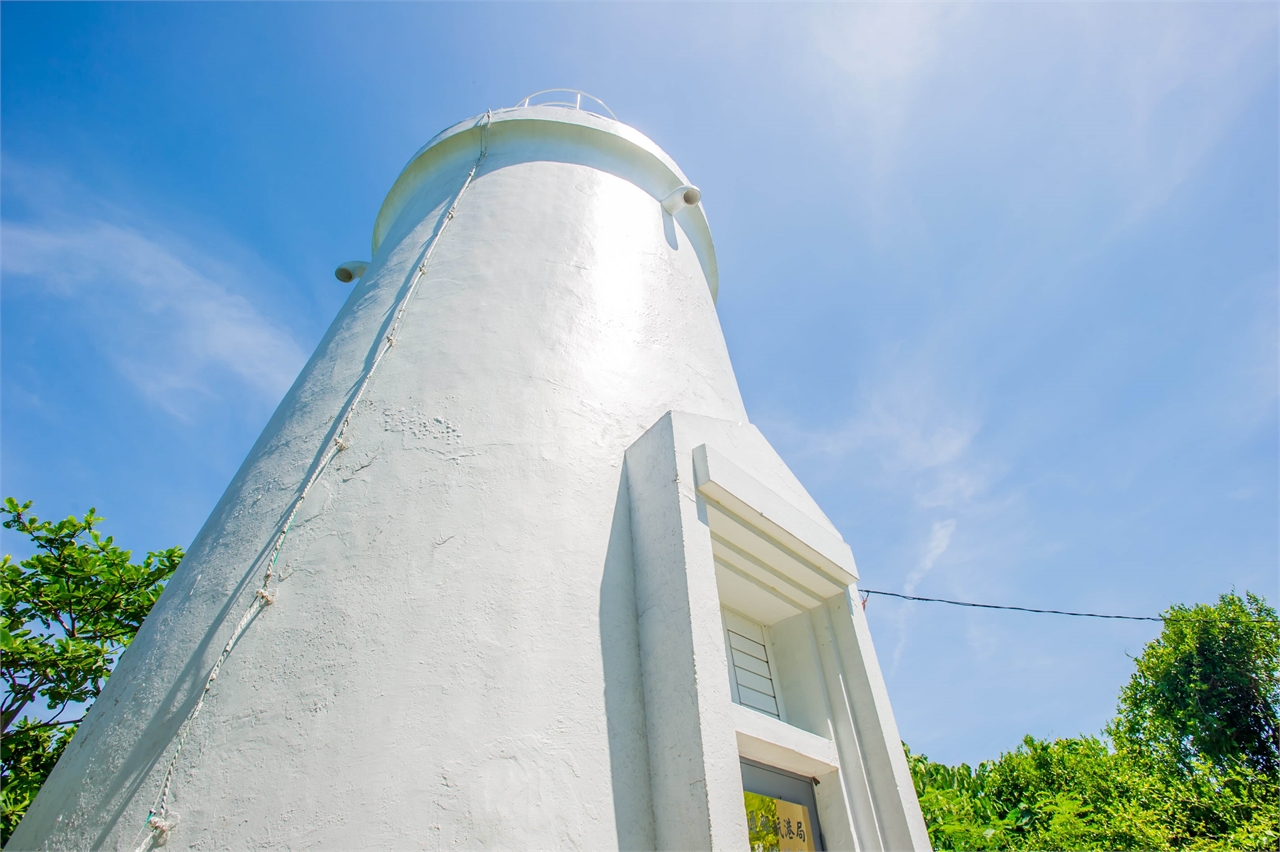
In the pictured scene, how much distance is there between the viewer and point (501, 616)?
3219 millimetres

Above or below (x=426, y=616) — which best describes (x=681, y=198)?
above

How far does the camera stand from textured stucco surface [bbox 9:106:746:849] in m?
2.69

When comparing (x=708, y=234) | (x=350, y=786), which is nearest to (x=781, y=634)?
(x=350, y=786)

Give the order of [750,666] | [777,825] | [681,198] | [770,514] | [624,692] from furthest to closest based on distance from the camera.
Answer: [681,198] < [750,666] < [770,514] < [777,825] < [624,692]

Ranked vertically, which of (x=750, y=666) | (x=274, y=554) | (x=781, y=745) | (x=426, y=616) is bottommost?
(x=781, y=745)

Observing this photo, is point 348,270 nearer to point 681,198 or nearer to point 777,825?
point 681,198

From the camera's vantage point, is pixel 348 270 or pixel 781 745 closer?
pixel 781 745

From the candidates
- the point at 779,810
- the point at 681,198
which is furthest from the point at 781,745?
the point at 681,198

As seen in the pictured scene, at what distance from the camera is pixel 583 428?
423 centimetres

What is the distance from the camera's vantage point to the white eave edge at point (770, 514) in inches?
160

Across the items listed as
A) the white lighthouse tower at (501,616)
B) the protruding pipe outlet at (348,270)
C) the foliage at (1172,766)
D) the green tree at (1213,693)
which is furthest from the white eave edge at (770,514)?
the green tree at (1213,693)

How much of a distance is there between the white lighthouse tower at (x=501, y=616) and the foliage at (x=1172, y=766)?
10267 millimetres

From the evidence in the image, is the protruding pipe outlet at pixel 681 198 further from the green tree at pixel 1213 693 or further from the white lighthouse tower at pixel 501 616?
the green tree at pixel 1213 693

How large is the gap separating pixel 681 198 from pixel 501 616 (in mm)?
5134
